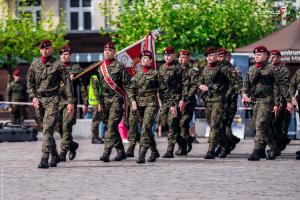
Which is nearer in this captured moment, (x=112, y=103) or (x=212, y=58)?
(x=112, y=103)

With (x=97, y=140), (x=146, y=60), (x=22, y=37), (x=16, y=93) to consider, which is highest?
(x=22, y=37)

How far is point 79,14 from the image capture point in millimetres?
49125

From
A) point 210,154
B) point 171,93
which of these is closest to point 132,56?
point 171,93

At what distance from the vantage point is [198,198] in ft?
44.3

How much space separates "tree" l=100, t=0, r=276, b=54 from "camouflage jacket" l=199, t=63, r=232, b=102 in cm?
1575

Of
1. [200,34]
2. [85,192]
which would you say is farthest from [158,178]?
[200,34]

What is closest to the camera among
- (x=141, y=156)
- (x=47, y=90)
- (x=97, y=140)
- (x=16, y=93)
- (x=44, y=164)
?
(x=44, y=164)

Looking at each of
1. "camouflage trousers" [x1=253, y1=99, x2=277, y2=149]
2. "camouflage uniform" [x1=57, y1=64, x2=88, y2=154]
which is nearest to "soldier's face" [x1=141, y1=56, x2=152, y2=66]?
"camouflage uniform" [x1=57, y1=64, x2=88, y2=154]

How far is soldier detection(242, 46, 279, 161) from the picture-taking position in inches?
785

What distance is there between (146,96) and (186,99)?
1755 millimetres

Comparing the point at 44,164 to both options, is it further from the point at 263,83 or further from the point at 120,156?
the point at 263,83

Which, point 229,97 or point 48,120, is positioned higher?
point 229,97

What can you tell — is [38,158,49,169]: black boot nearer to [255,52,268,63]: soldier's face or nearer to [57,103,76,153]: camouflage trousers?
[57,103,76,153]: camouflage trousers

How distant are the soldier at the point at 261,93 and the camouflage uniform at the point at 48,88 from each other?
3098 millimetres
